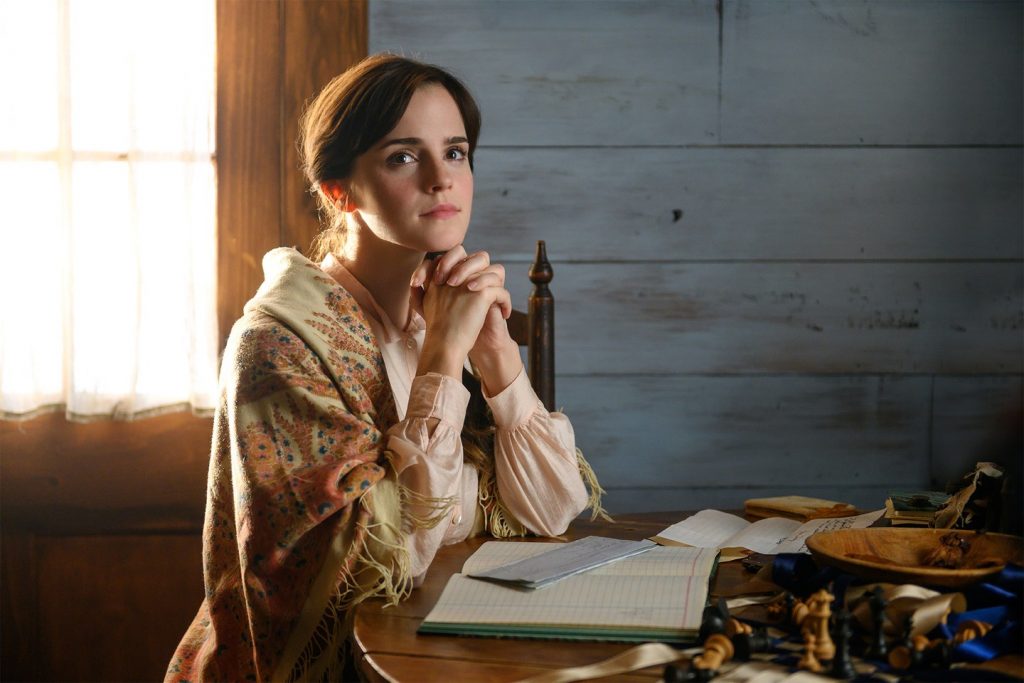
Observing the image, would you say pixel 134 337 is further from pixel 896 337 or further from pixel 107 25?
pixel 896 337

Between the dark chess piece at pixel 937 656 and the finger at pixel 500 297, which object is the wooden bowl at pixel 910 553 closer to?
the dark chess piece at pixel 937 656

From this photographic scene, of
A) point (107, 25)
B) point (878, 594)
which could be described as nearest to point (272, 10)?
point (107, 25)

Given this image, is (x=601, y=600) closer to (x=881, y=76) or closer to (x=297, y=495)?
(x=297, y=495)

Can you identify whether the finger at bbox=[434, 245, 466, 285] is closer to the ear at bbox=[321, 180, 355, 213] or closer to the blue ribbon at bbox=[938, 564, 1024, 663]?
the ear at bbox=[321, 180, 355, 213]

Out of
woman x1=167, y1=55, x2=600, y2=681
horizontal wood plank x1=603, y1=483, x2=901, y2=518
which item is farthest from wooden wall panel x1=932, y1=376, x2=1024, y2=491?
woman x1=167, y1=55, x2=600, y2=681

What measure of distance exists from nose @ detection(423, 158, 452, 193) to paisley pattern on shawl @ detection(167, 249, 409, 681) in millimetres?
199

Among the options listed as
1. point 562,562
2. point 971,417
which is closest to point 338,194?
point 562,562

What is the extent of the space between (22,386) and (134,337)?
256mm

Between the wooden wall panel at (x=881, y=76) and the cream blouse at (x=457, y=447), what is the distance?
0.97 metres

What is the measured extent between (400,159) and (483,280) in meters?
0.21

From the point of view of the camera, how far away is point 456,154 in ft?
4.98

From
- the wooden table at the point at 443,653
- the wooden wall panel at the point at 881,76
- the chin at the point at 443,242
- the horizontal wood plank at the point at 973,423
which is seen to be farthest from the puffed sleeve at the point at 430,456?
the horizontal wood plank at the point at 973,423

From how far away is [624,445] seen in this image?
7.32 feet

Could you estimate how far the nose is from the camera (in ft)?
4.75
